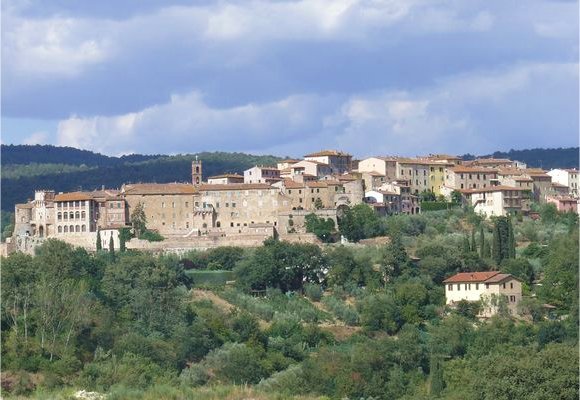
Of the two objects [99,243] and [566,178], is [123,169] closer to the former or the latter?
[566,178]

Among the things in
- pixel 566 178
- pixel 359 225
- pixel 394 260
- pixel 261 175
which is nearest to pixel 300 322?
pixel 394 260

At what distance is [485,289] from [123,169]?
179 feet

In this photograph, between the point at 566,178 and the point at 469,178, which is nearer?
the point at 469,178

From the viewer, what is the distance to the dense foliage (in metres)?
43.6

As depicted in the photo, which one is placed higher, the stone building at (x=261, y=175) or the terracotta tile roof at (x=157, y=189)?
the stone building at (x=261, y=175)

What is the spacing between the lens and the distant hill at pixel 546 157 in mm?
116800

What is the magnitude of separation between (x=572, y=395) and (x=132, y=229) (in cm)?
3619

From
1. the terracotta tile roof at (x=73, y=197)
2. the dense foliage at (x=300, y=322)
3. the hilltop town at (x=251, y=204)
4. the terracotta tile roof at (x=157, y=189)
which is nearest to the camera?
the dense foliage at (x=300, y=322)

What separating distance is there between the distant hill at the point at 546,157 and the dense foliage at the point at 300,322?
50.4 metres

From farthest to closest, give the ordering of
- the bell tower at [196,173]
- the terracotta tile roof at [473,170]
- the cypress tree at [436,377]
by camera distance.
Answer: the bell tower at [196,173] → the terracotta tile roof at [473,170] → the cypress tree at [436,377]

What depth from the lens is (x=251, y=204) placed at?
69812mm

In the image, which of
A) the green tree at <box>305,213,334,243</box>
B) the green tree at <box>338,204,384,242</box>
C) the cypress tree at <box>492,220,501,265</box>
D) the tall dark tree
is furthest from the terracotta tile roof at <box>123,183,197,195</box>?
the cypress tree at <box>492,220,501,265</box>

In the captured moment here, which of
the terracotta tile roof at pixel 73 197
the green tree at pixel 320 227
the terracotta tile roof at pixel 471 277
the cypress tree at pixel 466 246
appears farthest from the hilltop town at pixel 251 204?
the terracotta tile roof at pixel 471 277

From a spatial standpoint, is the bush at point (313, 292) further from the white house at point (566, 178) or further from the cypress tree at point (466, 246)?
the white house at point (566, 178)
